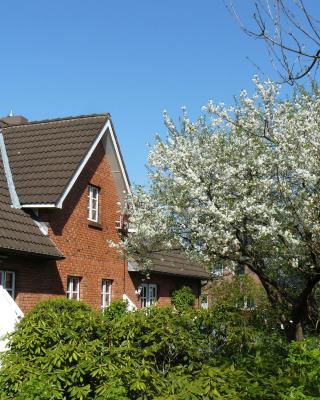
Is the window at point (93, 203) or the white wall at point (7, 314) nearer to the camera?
the white wall at point (7, 314)

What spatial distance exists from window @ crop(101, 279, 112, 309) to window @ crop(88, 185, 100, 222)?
217cm

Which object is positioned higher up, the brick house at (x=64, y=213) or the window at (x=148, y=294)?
the brick house at (x=64, y=213)

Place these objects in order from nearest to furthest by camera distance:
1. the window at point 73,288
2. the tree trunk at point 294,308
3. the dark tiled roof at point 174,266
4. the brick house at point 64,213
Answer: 1. the tree trunk at point 294,308
2. the brick house at point 64,213
3. the window at point 73,288
4. the dark tiled roof at point 174,266

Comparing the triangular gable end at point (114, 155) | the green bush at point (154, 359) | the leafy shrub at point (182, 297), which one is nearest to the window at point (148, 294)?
the leafy shrub at point (182, 297)

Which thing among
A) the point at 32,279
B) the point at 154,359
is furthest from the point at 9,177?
the point at 154,359

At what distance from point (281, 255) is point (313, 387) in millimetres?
7983

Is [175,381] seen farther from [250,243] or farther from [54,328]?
[250,243]

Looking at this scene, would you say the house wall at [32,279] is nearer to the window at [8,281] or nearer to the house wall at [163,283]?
the window at [8,281]

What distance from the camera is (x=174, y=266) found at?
2325 cm

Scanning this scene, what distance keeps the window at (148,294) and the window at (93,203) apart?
14.6 ft

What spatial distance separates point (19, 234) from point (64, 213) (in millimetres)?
2494

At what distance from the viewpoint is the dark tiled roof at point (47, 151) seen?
15641mm

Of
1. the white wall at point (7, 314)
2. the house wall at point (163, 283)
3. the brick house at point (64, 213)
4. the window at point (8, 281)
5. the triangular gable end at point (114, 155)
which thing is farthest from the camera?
the house wall at point (163, 283)

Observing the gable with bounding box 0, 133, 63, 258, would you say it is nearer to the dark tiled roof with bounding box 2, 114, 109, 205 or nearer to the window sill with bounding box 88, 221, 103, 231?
the dark tiled roof with bounding box 2, 114, 109, 205
